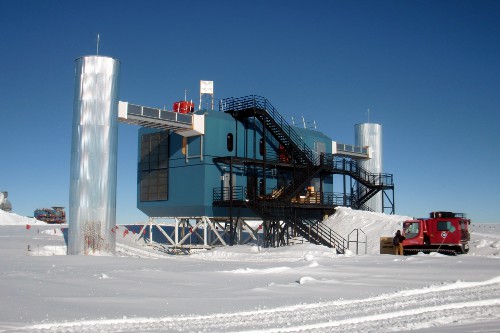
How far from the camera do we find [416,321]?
9633 millimetres

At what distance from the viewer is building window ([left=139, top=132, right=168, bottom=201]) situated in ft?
138

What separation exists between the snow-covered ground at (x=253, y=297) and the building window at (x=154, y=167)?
18712mm

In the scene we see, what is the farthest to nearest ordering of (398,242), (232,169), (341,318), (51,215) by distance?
(51,215), (232,169), (398,242), (341,318)

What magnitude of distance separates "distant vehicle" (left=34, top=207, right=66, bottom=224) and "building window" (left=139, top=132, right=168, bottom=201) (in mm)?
36576

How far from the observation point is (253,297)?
1354 centimetres

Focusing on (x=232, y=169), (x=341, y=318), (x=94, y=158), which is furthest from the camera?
(x=232, y=169)

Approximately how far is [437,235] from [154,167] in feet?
68.4

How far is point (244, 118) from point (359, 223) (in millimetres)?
10721

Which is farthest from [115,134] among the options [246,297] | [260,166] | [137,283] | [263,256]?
[246,297]

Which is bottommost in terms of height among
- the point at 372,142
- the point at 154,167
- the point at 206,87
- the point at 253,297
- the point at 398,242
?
the point at 253,297

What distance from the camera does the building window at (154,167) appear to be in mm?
42094

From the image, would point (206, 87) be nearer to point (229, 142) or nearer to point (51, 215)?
point (229, 142)

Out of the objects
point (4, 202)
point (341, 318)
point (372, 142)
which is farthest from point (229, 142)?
point (4, 202)

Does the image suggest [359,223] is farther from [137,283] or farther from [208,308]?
[208,308]
